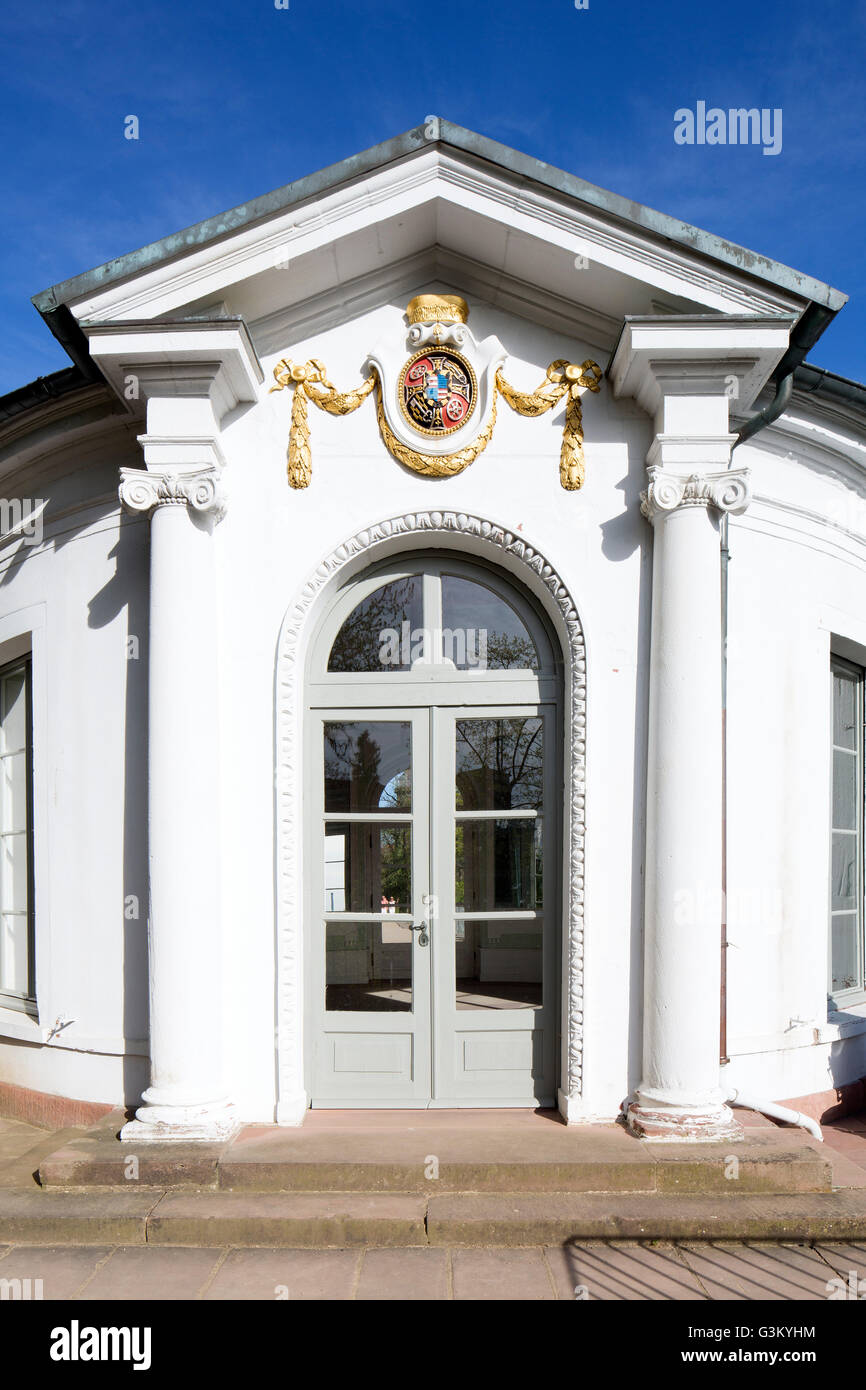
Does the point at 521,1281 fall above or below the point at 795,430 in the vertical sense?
below

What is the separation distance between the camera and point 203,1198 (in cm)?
420

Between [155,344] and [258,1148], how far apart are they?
3834 millimetres

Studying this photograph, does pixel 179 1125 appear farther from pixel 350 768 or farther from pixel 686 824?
pixel 686 824

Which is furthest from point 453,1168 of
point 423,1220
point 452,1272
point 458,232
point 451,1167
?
point 458,232

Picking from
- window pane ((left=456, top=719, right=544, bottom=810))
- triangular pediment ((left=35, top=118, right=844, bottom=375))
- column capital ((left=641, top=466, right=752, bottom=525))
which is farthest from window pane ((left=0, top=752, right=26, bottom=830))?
column capital ((left=641, top=466, right=752, bottom=525))

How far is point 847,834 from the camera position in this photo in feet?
20.5

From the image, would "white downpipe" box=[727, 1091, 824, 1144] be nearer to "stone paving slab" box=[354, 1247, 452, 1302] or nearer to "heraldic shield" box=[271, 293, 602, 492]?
"stone paving slab" box=[354, 1247, 452, 1302]

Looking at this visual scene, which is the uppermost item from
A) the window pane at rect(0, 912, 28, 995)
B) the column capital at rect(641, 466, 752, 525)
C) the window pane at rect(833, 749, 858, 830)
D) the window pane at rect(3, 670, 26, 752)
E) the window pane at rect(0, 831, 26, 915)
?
the column capital at rect(641, 466, 752, 525)

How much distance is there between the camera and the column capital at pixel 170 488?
466cm

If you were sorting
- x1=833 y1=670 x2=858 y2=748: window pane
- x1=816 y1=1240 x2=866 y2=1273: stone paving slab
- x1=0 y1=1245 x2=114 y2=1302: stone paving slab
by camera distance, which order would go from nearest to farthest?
x1=0 y1=1245 x2=114 y2=1302: stone paving slab, x1=816 y1=1240 x2=866 y2=1273: stone paving slab, x1=833 y1=670 x2=858 y2=748: window pane

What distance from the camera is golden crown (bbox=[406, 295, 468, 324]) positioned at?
16.6 ft

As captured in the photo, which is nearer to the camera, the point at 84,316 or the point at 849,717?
the point at 84,316

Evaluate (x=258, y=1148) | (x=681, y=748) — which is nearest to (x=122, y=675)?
(x=258, y=1148)

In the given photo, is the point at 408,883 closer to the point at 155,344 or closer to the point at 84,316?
the point at 155,344
